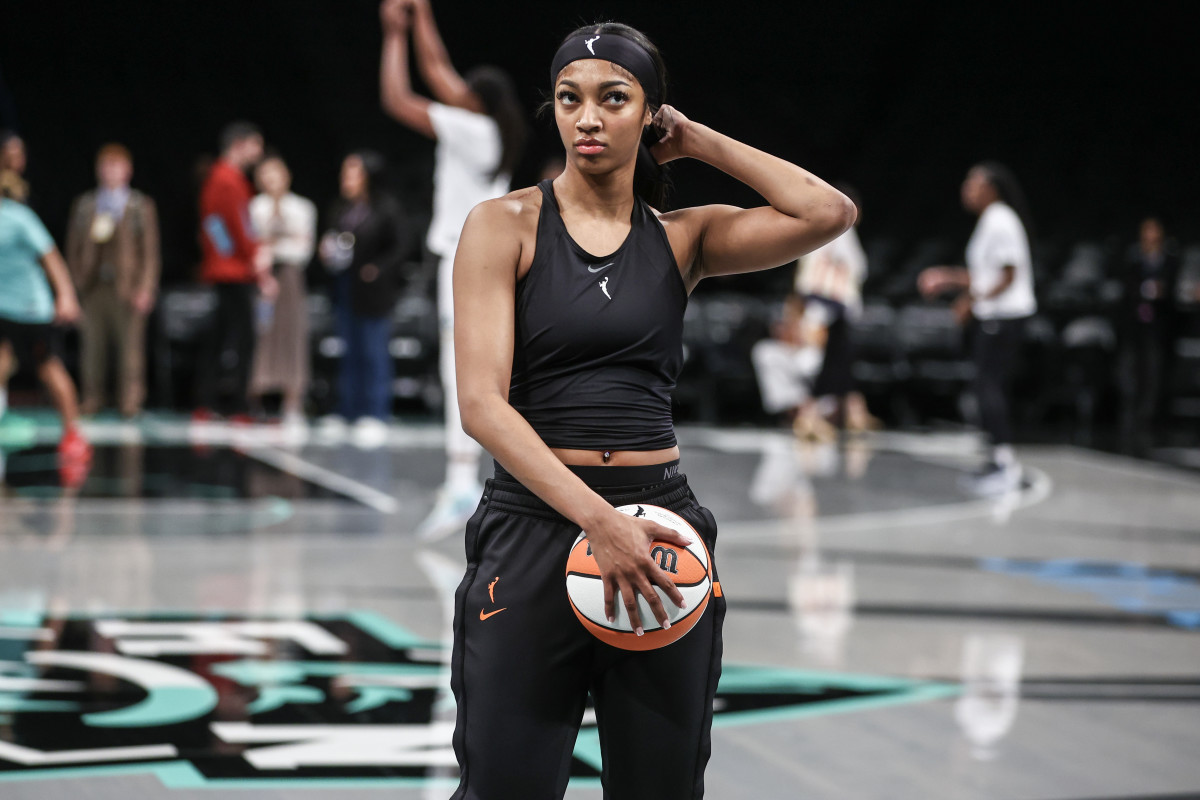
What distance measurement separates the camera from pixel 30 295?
8680 millimetres

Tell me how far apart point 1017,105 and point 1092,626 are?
12.4m

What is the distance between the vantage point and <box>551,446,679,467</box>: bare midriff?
2.27 meters

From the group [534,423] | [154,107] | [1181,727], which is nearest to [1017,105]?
[154,107]

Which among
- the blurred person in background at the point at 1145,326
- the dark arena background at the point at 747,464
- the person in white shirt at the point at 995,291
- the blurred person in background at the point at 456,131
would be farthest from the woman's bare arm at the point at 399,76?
the blurred person in background at the point at 1145,326

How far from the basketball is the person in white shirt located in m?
7.36

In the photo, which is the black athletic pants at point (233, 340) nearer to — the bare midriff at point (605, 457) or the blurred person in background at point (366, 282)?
the blurred person in background at point (366, 282)

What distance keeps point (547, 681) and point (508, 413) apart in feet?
1.42

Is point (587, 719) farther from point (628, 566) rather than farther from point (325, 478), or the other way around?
point (325, 478)

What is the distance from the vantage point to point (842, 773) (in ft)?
12.1

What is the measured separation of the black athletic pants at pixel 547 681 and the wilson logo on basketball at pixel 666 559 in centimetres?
13

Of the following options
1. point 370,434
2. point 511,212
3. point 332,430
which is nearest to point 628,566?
point 511,212

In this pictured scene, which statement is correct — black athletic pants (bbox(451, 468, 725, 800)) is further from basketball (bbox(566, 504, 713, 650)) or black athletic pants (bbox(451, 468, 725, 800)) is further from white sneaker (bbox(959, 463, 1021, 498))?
white sneaker (bbox(959, 463, 1021, 498))

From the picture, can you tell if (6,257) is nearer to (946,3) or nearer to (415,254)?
(415,254)

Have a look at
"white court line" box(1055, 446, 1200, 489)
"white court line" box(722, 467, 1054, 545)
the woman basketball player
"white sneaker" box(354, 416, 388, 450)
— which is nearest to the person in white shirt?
"white court line" box(722, 467, 1054, 545)
